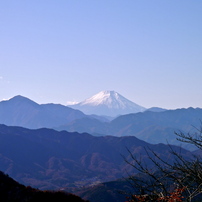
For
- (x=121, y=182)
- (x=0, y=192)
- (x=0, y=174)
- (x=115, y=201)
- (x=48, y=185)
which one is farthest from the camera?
(x=48, y=185)

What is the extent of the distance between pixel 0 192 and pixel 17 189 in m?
1.58

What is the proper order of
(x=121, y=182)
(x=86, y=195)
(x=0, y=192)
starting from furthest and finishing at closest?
(x=121, y=182) < (x=86, y=195) < (x=0, y=192)

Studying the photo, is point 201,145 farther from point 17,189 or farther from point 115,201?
point 115,201

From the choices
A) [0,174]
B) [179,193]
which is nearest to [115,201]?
[0,174]

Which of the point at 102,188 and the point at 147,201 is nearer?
the point at 147,201

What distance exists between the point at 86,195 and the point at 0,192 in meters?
86.5

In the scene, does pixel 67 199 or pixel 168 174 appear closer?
pixel 168 174

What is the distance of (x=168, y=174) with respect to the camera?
1281cm

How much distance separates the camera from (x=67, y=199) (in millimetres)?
31953

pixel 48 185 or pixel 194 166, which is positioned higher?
pixel 194 166

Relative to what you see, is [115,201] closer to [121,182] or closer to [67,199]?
[121,182]

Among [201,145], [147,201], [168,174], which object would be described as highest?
[201,145]

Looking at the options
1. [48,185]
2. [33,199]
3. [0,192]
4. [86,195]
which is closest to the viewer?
[33,199]

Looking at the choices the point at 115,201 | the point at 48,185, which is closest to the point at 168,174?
the point at 115,201
